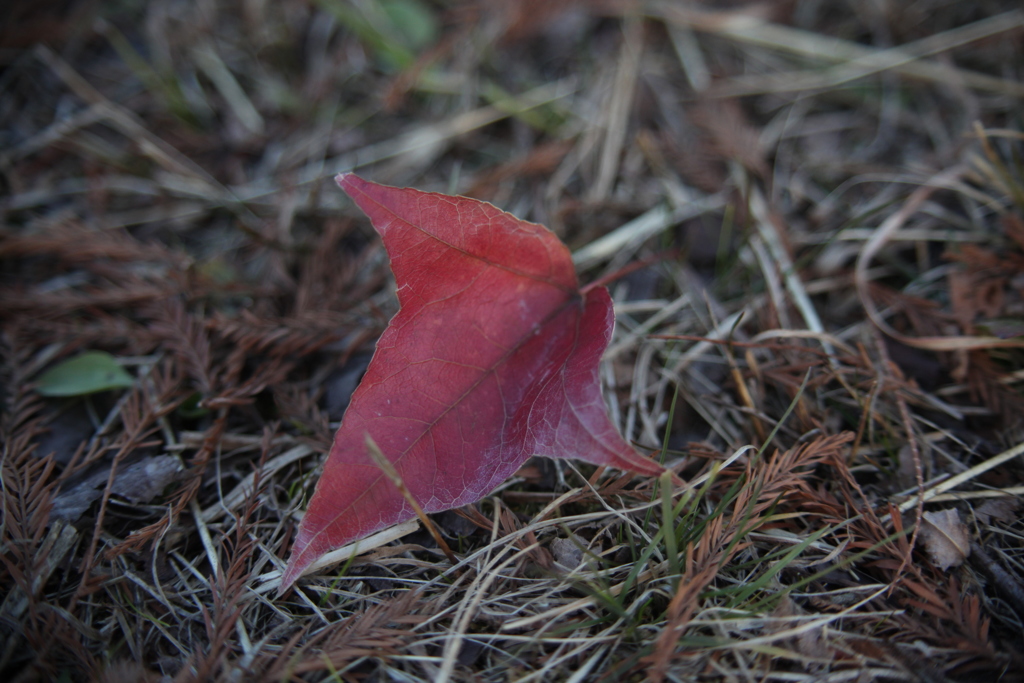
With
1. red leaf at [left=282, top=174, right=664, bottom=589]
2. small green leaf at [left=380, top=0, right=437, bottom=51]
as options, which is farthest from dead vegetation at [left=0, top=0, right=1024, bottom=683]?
red leaf at [left=282, top=174, right=664, bottom=589]

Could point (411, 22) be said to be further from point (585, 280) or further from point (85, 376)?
point (85, 376)

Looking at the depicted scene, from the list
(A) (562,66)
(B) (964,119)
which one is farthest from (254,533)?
(B) (964,119)

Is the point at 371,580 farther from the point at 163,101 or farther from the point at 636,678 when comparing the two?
the point at 163,101

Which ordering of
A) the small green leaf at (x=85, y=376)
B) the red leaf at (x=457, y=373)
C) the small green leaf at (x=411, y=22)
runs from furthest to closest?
1. the small green leaf at (x=411, y=22)
2. the small green leaf at (x=85, y=376)
3. the red leaf at (x=457, y=373)

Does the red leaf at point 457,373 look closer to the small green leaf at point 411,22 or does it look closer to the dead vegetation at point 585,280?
the dead vegetation at point 585,280

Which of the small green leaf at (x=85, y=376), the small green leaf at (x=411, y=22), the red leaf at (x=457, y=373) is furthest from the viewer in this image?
the small green leaf at (x=411, y=22)

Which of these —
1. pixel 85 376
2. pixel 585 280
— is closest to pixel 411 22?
pixel 585 280

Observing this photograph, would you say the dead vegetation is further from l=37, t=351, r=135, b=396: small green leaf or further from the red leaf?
the red leaf

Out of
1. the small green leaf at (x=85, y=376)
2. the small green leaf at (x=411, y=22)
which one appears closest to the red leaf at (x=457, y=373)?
the small green leaf at (x=85, y=376)
